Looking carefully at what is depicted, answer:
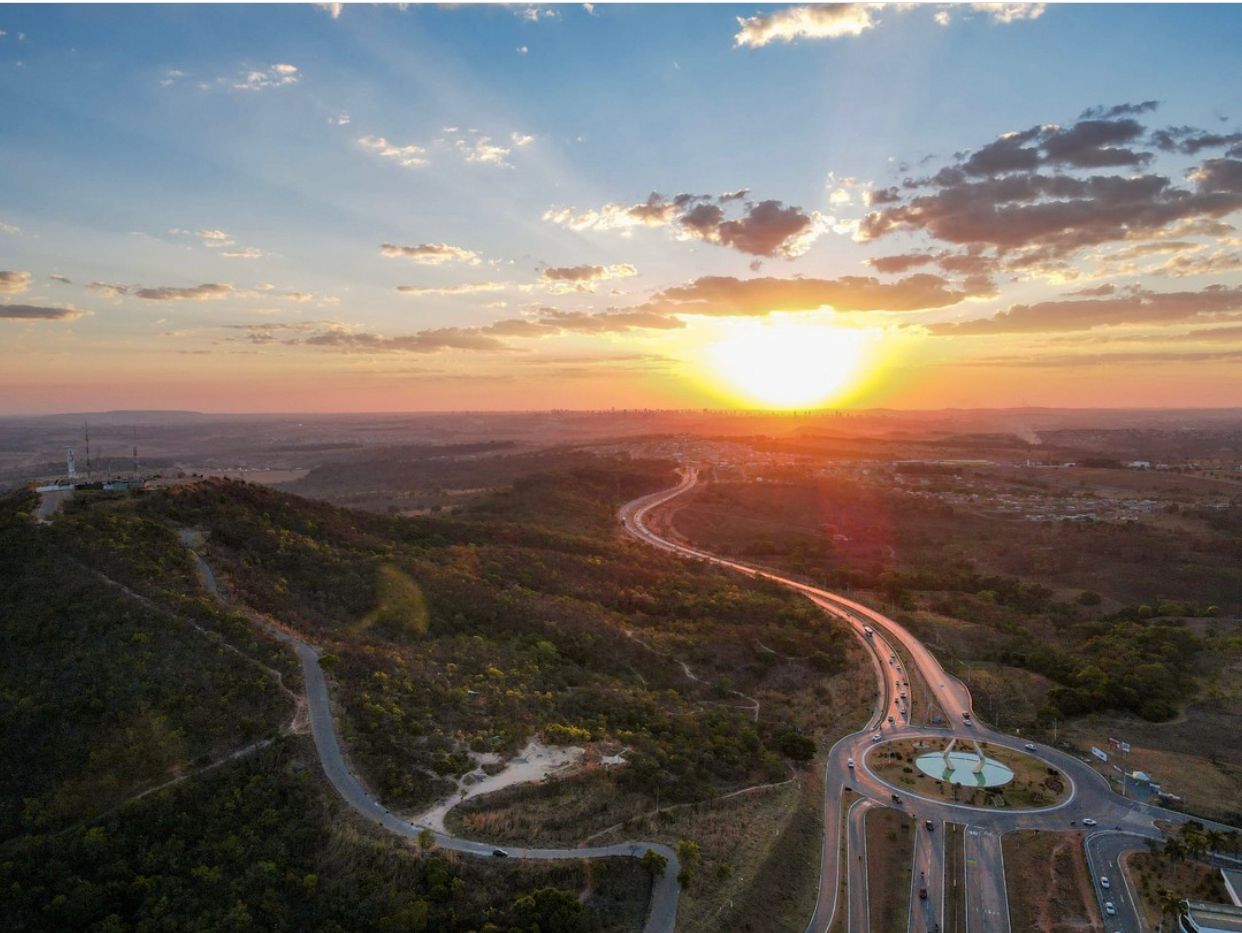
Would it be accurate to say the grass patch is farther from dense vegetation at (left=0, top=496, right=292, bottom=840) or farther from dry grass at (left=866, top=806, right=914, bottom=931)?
dense vegetation at (left=0, top=496, right=292, bottom=840)

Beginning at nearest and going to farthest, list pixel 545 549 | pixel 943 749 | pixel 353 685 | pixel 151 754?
pixel 151 754 < pixel 353 685 < pixel 943 749 < pixel 545 549

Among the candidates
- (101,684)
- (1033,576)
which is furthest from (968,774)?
(1033,576)

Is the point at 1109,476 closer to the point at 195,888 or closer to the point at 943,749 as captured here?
the point at 943,749

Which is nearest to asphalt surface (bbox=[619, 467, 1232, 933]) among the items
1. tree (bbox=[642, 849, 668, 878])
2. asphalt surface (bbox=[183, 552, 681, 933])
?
asphalt surface (bbox=[183, 552, 681, 933])

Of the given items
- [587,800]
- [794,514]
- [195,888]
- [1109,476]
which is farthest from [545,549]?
[1109,476]

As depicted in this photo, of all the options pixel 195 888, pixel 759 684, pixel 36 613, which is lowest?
pixel 759 684

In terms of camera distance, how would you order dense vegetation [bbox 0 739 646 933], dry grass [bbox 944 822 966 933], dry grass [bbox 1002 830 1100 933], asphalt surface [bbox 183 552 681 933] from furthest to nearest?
dry grass [bbox 944 822 966 933], dry grass [bbox 1002 830 1100 933], asphalt surface [bbox 183 552 681 933], dense vegetation [bbox 0 739 646 933]
